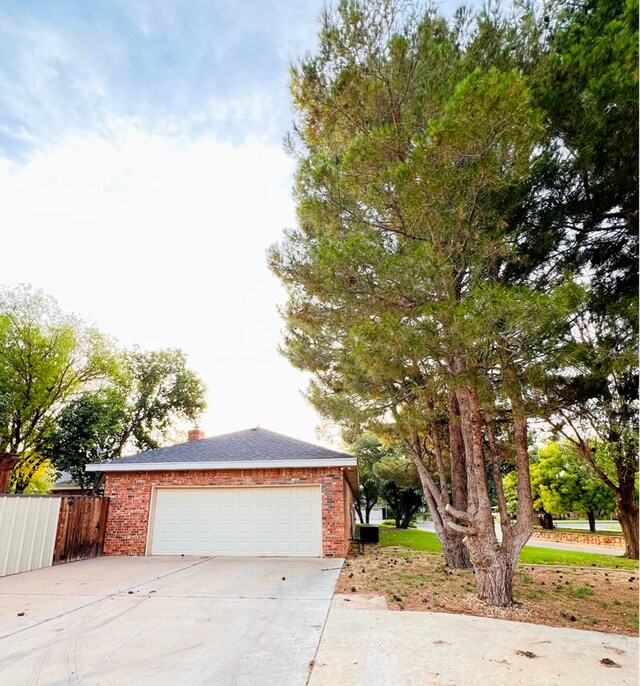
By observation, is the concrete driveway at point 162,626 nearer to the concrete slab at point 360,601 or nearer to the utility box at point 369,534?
the concrete slab at point 360,601

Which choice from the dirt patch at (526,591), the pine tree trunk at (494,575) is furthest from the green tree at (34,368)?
the pine tree trunk at (494,575)

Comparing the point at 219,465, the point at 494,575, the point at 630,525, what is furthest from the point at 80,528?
the point at 630,525

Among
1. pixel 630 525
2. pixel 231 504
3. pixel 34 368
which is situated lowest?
pixel 630 525

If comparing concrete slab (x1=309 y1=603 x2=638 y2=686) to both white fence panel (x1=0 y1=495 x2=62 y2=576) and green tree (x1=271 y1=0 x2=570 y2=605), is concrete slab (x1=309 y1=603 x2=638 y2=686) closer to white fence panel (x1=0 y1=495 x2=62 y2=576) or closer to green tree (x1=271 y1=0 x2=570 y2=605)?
green tree (x1=271 y1=0 x2=570 y2=605)

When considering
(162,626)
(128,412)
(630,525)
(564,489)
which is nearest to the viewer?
(162,626)

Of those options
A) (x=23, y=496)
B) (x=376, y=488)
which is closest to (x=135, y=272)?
(x=23, y=496)

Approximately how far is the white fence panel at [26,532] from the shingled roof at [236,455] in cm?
224

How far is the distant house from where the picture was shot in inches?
386

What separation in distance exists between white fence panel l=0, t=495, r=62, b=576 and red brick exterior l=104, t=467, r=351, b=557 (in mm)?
1882

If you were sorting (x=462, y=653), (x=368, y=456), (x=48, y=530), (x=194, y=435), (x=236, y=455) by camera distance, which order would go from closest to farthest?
(x=462, y=653), (x=48, y=530), (x=236, y=455), (x=194, y=435), (x=368, y=456)

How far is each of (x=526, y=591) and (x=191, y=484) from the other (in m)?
7.82

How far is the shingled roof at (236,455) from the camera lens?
10.1 meters

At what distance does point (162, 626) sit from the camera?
4270 millimetres

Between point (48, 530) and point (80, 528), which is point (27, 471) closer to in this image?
point (80, 528)
